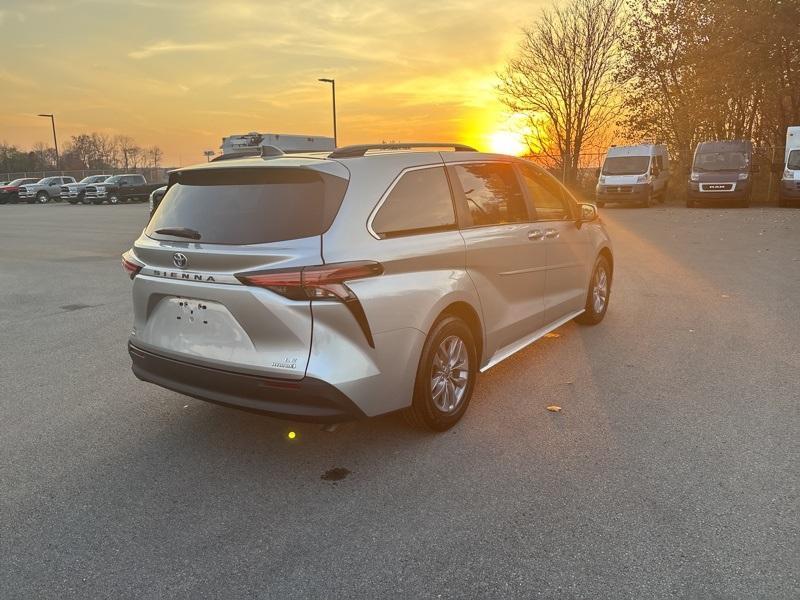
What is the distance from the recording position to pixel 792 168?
21.2 meters

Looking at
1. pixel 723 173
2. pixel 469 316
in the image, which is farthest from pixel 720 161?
pixel 469 316

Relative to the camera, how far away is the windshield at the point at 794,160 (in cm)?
2105

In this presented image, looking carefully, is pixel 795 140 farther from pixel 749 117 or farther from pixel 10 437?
pixel 10 437

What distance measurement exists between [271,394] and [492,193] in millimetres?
2286

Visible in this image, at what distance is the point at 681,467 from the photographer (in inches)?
133

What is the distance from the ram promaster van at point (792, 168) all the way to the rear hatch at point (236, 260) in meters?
22.9

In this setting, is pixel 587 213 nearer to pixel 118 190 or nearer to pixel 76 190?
pixel 118 190

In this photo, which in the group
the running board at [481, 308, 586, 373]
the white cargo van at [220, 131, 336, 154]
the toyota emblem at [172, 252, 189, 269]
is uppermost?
the white cargo van at [220, 131, 336, 154]

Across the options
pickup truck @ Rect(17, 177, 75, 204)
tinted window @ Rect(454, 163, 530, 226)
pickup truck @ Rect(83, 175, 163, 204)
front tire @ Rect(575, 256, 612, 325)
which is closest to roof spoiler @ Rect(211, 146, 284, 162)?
tinted window @ Rect(454, 163, 530, 226)

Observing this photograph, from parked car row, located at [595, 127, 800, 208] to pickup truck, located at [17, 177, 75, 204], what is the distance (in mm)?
37993

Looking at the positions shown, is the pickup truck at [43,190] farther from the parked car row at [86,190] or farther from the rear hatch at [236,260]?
the rear hatch at [236,260]

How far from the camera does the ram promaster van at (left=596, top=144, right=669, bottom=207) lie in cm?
2356

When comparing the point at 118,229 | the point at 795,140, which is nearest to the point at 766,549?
the point at 118,229

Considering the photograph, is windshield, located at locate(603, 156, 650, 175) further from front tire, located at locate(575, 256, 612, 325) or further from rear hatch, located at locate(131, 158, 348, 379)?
rear hatch, located at locate(131, 158, 348, 379)
